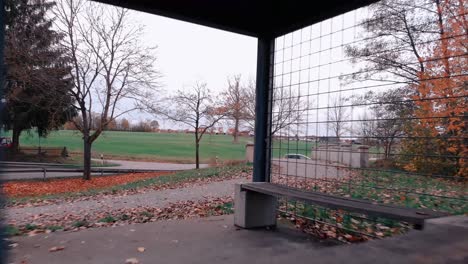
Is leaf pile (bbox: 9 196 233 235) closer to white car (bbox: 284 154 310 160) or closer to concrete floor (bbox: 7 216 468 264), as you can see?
concrete floor (bbox: 7 216 468 264)

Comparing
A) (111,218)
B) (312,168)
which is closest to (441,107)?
(312,168)

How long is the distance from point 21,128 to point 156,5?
2404 centimetres

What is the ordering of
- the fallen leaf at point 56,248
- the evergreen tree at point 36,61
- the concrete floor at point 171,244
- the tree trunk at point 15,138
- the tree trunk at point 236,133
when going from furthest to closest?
1. the tree trunk at point 236,133
2. the tree trunk at point 15,138
3. the evergreen tree at point 36,61
4. the fallen leaf at point 56,248
5. the concrete floor at point 171,244

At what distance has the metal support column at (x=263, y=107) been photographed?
5.05m

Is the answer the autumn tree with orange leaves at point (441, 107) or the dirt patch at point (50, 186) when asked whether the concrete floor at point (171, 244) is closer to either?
the autumn tree with orange leaves at point (441, 107)

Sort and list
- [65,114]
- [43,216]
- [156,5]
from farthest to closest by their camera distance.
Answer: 1. [65,114]
2. [43,216]
3. [156,5]

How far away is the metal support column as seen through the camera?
16.6 feet

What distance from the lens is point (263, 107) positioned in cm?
504

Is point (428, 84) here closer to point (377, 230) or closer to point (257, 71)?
point (377, 230)

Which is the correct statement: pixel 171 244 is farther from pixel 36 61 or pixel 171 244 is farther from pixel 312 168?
pixel 36 61

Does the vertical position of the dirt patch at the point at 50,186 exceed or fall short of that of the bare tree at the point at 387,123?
it falls short

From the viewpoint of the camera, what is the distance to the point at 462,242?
1.03m

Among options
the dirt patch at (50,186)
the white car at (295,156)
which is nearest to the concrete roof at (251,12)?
the white car at (295,156)

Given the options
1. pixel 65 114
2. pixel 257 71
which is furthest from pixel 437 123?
pixel 65 114
